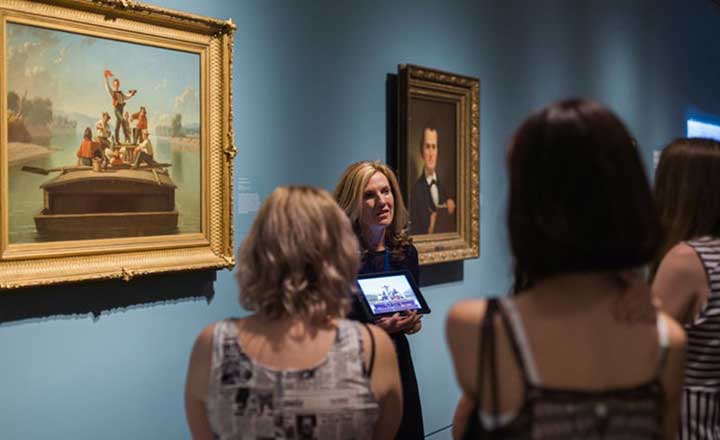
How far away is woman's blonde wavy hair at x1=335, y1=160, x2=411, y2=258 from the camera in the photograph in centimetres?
309

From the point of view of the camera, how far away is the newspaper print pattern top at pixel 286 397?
5.12ft

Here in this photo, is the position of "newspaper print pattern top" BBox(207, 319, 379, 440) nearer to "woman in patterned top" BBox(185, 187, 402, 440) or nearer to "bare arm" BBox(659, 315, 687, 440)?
"woman in patterned top" BBox(185, 187, 402, 440)

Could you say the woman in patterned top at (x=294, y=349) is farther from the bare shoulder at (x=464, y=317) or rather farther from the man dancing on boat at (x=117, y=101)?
the man dancing on boat at (x=117, y=101)

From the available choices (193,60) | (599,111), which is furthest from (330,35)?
(599,111)

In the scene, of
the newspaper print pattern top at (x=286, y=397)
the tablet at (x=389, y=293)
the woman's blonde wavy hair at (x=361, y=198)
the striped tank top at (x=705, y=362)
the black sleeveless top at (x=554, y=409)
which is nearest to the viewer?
the black sleeveless top at (x=554, y=409)

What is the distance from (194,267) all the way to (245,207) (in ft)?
1.31

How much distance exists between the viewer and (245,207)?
10.3ft

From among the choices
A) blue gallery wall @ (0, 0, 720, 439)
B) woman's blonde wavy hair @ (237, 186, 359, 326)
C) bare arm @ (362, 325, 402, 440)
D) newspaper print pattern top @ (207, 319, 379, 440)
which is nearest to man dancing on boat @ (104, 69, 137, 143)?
blue gallery wall @ (0, 0, 720, 439)

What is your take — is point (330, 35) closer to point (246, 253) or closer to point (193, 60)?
point (193, 60)

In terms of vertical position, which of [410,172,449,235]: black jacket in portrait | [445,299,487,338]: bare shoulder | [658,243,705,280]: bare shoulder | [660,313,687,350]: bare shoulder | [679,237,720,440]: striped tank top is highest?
[410,172,449,235]: black jacket in portrait

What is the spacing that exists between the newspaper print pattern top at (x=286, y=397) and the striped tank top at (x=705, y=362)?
1.02 meters

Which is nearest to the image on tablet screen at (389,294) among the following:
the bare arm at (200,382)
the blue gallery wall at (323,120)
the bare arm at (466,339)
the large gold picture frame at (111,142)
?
the blue gallery wall at (323,120)

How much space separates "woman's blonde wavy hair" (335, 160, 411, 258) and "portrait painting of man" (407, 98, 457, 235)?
81 centimetres

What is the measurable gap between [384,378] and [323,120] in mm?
2084
